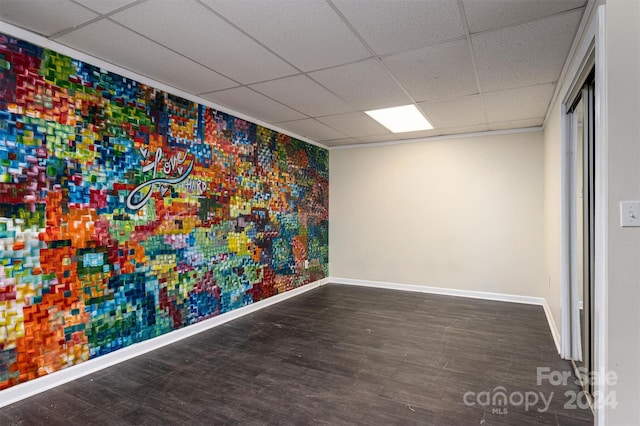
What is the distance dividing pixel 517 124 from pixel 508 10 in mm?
3084

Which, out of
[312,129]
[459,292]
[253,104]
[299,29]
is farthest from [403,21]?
[459,292]

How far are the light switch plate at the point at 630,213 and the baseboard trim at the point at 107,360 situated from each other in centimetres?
374

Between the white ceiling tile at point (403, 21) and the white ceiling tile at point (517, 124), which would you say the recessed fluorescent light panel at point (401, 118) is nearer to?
the white ceiling tile at point (517, 124)

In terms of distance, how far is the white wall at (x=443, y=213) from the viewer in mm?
4988

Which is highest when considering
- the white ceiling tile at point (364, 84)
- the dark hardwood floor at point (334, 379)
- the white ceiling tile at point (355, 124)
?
the white ceiling tile at point (355, 124)

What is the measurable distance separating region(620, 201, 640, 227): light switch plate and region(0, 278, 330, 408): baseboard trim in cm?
374

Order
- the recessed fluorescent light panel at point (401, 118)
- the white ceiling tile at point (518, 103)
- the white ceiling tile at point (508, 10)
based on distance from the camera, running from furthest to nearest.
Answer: the recessed fluorescent light panel at point (401, 118) → the white ceiling tile at point (518, 103) → the white ceiling tile at point (508, 10)

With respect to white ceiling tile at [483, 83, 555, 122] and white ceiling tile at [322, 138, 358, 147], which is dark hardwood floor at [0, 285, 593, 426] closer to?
white ceiling tile at [483, 83, 555, 122]

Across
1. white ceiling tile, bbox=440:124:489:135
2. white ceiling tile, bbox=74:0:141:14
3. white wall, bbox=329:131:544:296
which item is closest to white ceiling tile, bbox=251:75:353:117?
white ceiling tile, bbox=74:0:141:14

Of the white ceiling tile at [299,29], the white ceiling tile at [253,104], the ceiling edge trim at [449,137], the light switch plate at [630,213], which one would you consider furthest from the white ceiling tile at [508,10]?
the ceiling edge trim at [449,137]

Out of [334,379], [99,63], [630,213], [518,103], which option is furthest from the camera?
[518,103]

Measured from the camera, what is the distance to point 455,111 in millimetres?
4188

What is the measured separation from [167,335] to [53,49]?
2.70 m

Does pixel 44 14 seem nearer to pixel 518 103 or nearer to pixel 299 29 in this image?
pixel 299 29
